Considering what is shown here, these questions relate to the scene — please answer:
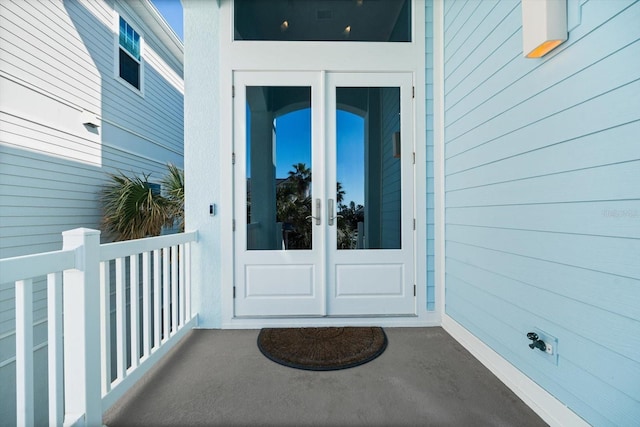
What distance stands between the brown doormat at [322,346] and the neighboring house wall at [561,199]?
31.6 inches

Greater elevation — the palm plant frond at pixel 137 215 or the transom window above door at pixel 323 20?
the transom window above door at pixel 323 20

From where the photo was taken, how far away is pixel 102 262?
57.1 inches

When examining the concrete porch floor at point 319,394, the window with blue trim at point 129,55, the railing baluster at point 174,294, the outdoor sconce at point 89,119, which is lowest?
the concrete porch floor at point 319,394

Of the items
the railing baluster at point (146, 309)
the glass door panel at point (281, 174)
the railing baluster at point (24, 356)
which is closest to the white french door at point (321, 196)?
the glass door panel at point (281, 174)

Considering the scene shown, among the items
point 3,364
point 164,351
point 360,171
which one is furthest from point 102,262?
point 3,364

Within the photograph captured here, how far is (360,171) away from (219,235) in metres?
1.43

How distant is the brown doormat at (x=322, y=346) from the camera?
1.86 meters

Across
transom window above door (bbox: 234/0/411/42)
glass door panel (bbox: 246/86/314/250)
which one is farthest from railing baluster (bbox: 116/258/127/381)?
transom window above door (bbox: 234/0/411/42)

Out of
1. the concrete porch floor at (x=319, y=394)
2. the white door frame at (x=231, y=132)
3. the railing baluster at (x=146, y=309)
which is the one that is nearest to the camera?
A: the concrete porch floor at (x=319, y=394)

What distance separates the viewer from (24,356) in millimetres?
1041

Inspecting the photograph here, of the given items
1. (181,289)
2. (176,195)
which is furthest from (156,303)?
(176,195)

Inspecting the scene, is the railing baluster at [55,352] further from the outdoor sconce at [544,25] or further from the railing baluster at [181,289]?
the outdoor sconce at [544,25]

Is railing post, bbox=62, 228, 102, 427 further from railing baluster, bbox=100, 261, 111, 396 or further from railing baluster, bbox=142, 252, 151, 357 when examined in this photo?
railing baluster, bbox=142, 252, 151, 357

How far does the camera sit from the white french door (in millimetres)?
2467
